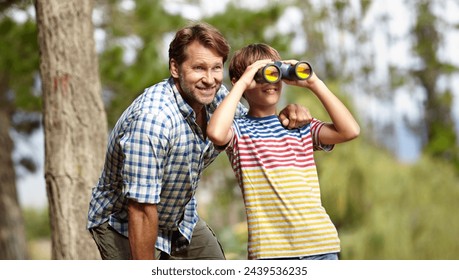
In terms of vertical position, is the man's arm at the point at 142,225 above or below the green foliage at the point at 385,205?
above

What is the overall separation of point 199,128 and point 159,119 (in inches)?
8.4

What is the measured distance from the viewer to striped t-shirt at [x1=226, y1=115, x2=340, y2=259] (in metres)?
2.65

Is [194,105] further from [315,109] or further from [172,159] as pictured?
[315,109]

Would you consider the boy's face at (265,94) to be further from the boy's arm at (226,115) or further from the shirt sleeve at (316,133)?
the shirt sleeve at (316,133)

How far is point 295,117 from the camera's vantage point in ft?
9.09

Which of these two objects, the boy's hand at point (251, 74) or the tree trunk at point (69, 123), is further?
the tree trunk at point (69, 123)

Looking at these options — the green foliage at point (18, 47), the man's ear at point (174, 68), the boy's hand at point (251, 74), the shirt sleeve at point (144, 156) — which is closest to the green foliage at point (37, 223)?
the green foliage at point (18, 47)

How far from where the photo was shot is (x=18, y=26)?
8602 mm

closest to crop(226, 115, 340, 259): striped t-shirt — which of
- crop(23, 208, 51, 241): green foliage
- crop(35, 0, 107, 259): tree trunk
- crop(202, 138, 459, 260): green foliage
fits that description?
crop(35, 0, 107, 259): tree trunk

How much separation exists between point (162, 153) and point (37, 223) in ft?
63.3

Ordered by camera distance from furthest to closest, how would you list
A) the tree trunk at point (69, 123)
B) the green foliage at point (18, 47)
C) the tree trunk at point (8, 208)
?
the tree trunk at point (8, 208), the green foliage at point (18, 47), the tree trunk at point (69, 123)

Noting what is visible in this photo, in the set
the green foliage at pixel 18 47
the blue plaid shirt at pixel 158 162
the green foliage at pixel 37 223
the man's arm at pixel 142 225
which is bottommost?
the green foliage at pixel 37 223

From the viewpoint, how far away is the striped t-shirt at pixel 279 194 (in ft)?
8.71

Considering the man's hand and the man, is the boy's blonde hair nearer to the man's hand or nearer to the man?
the man
